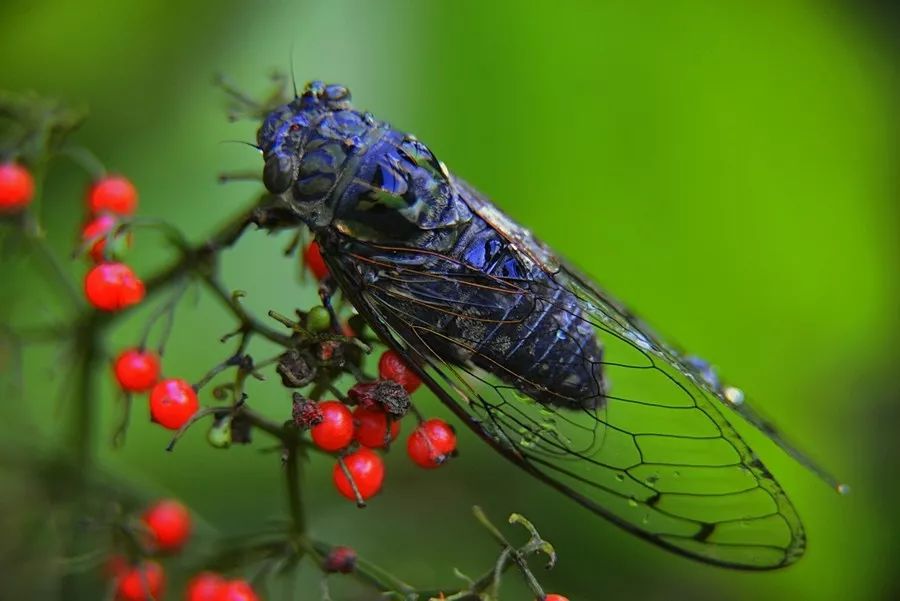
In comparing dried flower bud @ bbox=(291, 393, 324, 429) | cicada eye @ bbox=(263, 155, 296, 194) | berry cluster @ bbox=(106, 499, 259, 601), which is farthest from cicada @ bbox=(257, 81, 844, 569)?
berry cluster @ bbox=(106, 499, 259, 601)

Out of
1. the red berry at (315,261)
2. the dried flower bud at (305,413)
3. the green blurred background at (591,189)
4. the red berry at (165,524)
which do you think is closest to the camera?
the dried flower bud at (305,413)

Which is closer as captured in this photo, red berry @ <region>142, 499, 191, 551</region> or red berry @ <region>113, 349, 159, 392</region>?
red berry @ <region>113, 349, 159, 392</region>

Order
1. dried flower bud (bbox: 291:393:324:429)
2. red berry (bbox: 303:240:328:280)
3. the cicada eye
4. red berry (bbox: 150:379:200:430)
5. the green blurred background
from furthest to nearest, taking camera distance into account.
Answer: the green blurred background
red berry (bbox: 303:240:328:280)
the cicada eye
red berry (bbox: 150:379:200:430)
dried flower bud (bbox: 291:393:324:429)

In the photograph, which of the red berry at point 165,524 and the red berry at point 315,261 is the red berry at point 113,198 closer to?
the red berry at point 315,261

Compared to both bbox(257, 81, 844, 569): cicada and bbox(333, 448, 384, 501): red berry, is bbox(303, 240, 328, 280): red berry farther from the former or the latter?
bbox(333, 448, 384, 501): red berry

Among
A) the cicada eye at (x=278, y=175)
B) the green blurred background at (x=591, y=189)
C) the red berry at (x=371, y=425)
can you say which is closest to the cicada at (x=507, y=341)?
Answer: the cicada eye at (x=278, y=175)

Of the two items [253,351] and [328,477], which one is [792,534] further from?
[253,351]

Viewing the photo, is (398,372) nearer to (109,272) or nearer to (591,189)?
(109,272)
